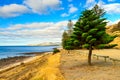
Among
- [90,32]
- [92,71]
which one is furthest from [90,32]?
[92,71]

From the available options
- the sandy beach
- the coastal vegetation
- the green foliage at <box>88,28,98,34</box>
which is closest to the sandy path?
the sandy beach

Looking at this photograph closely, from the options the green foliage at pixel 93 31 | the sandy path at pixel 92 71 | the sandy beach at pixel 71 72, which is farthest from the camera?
the green foliage at pixel 93 31

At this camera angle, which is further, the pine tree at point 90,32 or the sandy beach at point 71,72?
the pine tree at point 90,32

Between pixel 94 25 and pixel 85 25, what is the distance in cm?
126

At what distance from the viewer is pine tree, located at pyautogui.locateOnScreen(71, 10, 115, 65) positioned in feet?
104

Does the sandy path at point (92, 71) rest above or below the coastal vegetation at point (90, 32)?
below

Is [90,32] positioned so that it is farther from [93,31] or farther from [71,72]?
[71,72]

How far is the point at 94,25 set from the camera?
106ft

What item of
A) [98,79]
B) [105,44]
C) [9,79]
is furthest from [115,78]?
[9,79]

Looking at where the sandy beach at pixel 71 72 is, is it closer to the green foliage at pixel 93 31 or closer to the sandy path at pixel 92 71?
the sandy path at pixel 92 71

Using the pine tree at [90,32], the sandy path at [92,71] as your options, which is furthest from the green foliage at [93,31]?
the sandy path at [92,71]

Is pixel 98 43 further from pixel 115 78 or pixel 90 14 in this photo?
pixel 115 78

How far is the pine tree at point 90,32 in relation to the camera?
31.7 metres

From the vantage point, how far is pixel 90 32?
31625mm
